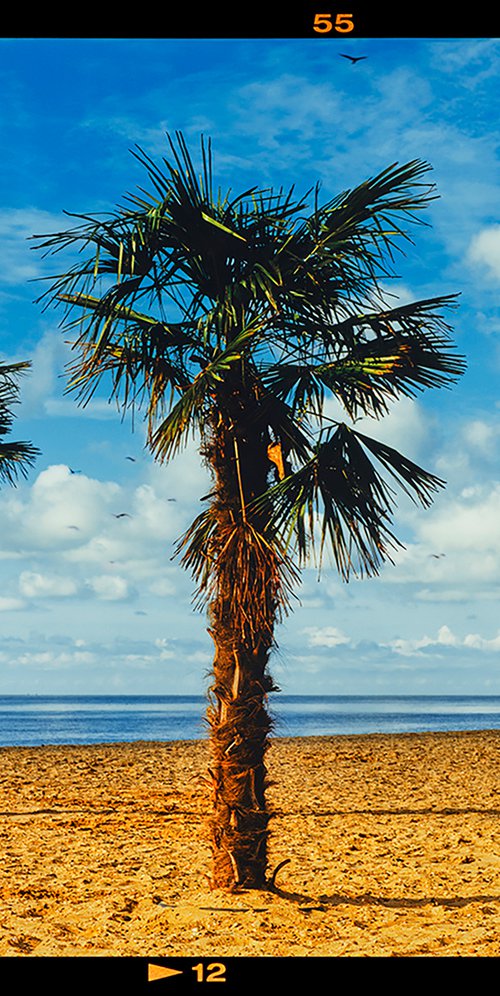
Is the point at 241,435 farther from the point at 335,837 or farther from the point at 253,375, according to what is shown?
the point at 335,837

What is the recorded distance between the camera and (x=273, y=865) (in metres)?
10.5

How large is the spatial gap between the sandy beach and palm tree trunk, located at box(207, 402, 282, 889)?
0.38 m

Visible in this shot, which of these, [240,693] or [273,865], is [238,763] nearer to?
[240,693]

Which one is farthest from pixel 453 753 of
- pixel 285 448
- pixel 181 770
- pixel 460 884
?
pixel 285 448

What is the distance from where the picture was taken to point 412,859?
11000mm

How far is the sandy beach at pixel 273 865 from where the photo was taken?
7.72 meters

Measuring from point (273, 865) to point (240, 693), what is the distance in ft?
9.76

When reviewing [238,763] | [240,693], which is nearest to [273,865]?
[238,763]

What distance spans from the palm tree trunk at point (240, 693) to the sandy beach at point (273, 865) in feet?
1.23
